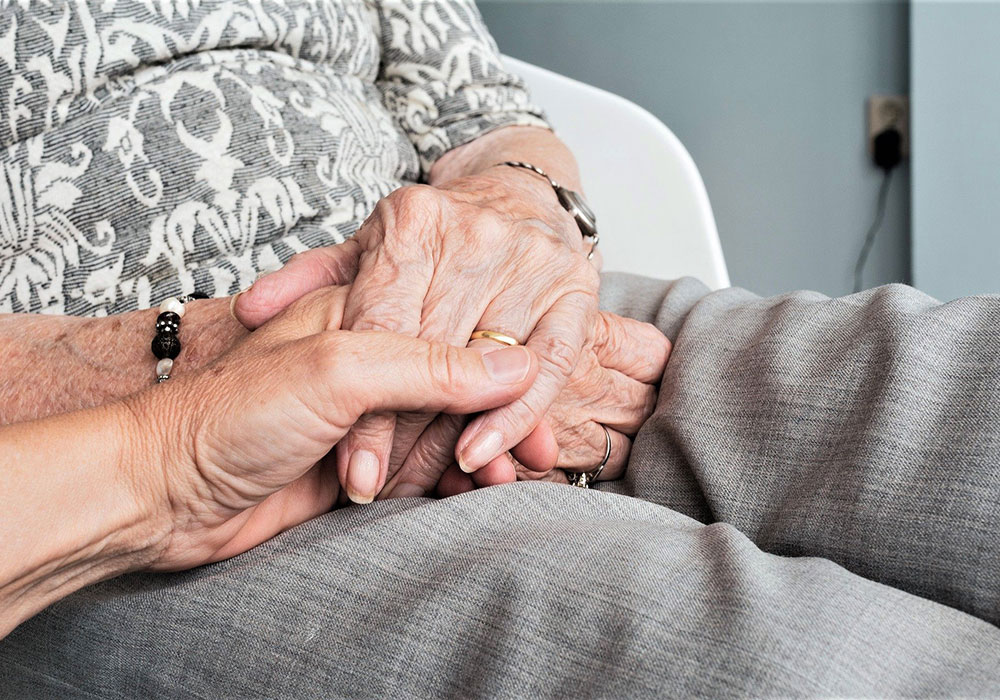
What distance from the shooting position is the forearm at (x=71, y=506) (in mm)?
483

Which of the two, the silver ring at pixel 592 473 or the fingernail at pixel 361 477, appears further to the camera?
the silver ring at pixel 592 473

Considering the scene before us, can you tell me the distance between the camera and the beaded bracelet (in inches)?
27.8

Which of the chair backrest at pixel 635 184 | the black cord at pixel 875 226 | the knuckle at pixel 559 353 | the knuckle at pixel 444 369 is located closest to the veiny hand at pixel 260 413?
the knuckle at pixel 444 369

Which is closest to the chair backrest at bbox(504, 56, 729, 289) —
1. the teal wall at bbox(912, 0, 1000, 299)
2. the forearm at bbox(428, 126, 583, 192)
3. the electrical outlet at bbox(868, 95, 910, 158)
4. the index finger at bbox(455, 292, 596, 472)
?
the forearm at bbox(428, 126, 583, 192)

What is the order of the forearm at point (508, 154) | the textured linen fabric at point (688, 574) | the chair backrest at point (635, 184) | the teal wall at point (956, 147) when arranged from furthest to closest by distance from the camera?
the teal wall at point (956, 147)
the chair backrest at point (635, 184)
the forearm at point (508, 154)
the textured linen fabric at point (688, 574)

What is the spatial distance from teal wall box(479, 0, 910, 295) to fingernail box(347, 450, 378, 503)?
1851mm

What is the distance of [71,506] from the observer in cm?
51

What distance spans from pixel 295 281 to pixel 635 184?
743mm

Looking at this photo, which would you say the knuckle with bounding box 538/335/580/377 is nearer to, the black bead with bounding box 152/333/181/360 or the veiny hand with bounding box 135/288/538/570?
the veiny hand with bounding box 135/288/538/570

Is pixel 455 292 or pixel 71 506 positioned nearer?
pixel 71 506

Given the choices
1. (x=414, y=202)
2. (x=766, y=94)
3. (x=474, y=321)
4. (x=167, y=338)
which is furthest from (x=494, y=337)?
(x=766, y=94)

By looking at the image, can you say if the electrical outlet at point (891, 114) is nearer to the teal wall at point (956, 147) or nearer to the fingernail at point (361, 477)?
the teal wall at point (956, 147)

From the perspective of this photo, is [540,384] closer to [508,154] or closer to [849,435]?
[849,435]

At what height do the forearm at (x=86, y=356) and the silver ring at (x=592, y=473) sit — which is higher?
the forearm at (x=86, y=356)
